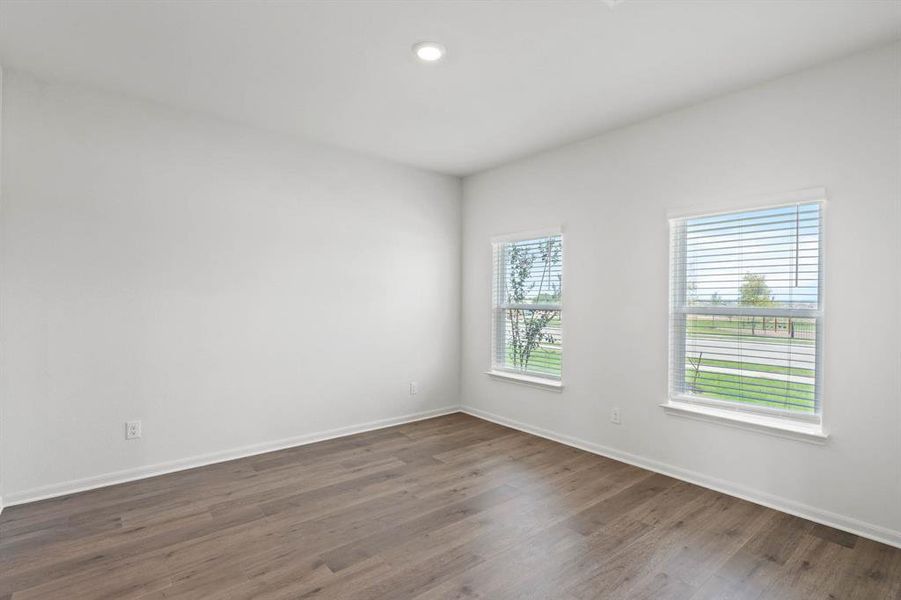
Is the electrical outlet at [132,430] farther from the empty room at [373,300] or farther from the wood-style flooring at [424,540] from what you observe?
the wood-style flooring at [424,540]

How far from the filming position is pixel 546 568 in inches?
88.6

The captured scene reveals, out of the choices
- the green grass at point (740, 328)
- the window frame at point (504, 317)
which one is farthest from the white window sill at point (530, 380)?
the green grass at point (740, 328)

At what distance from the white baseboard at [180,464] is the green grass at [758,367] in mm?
2853

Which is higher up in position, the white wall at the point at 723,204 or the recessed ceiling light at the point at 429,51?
the recessed ceiling light at the point at 429,51

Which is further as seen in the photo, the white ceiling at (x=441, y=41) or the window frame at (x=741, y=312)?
the window frame at (x=741, y=312)

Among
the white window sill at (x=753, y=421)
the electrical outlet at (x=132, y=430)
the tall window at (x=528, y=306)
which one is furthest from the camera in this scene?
the tall window at (x=528, y=306)

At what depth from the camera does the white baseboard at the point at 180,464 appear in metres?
2.94

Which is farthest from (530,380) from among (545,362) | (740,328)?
(740,328)

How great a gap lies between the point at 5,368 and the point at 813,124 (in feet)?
16.6

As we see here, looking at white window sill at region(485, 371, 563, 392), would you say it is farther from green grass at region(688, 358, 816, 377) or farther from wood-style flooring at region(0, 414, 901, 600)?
green grass at region(688, 358, 816, 377)

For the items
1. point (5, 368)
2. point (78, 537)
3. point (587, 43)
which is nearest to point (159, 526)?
point (78, 537)

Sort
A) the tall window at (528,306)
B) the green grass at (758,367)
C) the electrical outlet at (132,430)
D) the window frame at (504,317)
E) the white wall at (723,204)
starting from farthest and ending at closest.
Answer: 1. the tall window at (528,306)
2. the window frame at (504,317)
3. the electrical outlet at (132,430)
4. the green grass at (758,367)
5. the white wall at (723,204)

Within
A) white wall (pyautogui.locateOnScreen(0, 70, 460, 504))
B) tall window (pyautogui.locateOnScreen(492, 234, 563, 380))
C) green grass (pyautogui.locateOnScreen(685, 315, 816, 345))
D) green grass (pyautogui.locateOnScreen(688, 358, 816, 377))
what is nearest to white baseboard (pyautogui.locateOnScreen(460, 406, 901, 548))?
tall window (pyautogui.locateOnScreen(492, 234, 563, 380))

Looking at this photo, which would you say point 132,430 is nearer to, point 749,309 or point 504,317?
point 504,317
